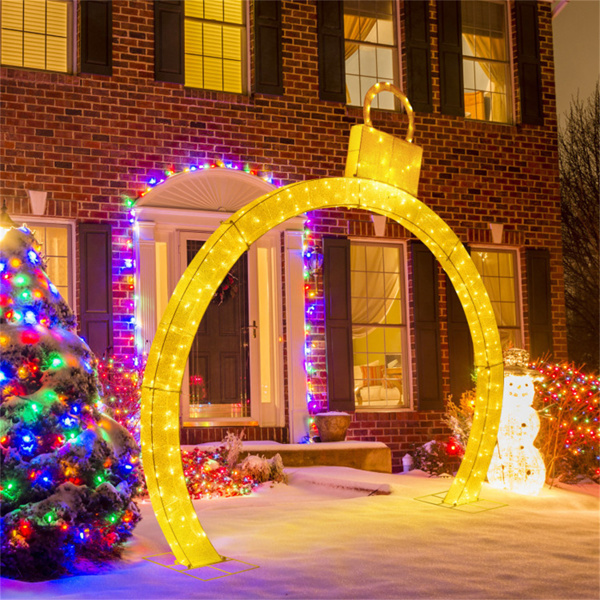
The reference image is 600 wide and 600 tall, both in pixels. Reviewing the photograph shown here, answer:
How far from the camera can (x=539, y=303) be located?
1051cm

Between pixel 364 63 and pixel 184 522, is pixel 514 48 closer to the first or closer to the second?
pixel 364 63

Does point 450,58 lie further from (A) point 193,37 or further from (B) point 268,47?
(A) point 193,37

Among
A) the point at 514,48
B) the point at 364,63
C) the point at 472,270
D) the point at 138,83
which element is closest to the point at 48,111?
the point at 138,83

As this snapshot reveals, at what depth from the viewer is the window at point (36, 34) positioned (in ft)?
28.3

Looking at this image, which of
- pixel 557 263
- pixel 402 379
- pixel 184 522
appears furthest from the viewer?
pixel 557 263

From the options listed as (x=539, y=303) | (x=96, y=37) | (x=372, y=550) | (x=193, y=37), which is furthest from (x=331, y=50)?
(x=372, y=550)

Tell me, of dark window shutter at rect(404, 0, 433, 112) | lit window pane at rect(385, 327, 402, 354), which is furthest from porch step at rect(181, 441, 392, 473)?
dark window shutter at rect(404, 0, 433, 112)

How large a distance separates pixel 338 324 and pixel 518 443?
8.91 feet

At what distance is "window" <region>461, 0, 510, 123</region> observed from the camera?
10766 millimetres

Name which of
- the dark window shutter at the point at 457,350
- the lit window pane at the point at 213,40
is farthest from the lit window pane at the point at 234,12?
the dark window shutter at the point at 457,350

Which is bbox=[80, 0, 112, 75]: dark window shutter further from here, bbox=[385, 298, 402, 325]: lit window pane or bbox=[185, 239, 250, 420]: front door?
bbox=[385, 298, 402, 325]: lit window pane

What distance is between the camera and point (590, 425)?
8352 mm

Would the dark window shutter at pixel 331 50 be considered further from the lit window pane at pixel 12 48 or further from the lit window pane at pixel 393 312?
the lit window pane at pixel 12 48

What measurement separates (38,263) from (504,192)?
23.7 ft
